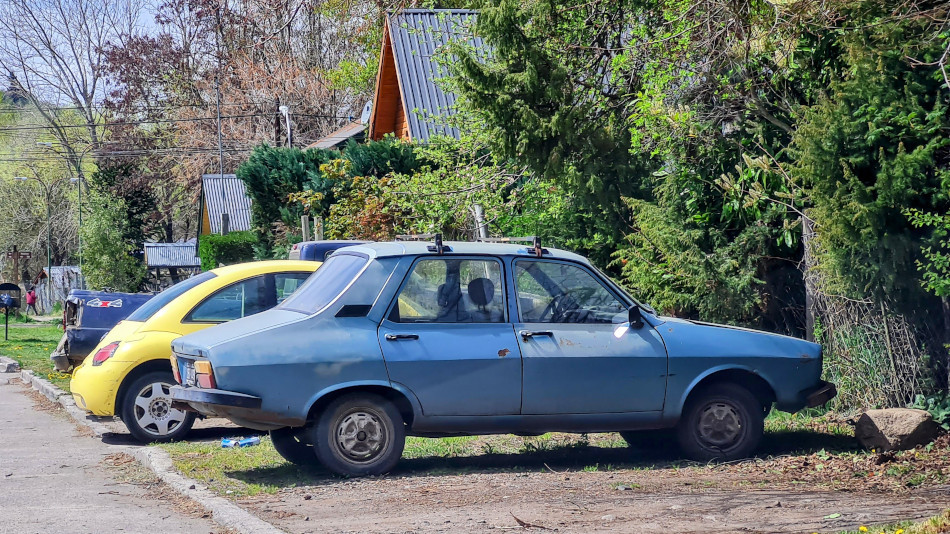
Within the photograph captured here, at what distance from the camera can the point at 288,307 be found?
839 centimetres

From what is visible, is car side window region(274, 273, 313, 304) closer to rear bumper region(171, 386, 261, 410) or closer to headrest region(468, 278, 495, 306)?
headrest region(468, 278, 495, 306)

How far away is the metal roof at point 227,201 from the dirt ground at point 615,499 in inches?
1600

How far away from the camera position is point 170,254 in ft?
218

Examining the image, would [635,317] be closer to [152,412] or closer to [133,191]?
[152,412]

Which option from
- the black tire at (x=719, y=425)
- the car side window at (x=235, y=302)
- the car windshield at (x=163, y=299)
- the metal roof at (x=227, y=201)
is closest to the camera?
the black tire at (x=719, y=425)

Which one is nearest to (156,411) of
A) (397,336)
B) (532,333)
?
(397,336)

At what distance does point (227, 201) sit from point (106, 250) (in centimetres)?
771

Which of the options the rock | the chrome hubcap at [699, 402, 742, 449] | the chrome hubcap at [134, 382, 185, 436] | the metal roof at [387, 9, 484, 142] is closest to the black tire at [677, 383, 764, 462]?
the chrome hubcap at [699, 402, 742, 449]

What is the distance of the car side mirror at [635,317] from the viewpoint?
26.9ft

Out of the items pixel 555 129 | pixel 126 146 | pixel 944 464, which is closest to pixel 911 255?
pixel 944 464

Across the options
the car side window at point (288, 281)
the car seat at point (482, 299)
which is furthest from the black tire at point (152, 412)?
the car seat at point (482, 299)

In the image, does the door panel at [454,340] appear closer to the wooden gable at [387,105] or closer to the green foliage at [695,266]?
the green foliage at [695,266]

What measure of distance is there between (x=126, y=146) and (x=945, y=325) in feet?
178

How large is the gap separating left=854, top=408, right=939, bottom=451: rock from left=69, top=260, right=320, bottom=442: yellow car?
209 inches
